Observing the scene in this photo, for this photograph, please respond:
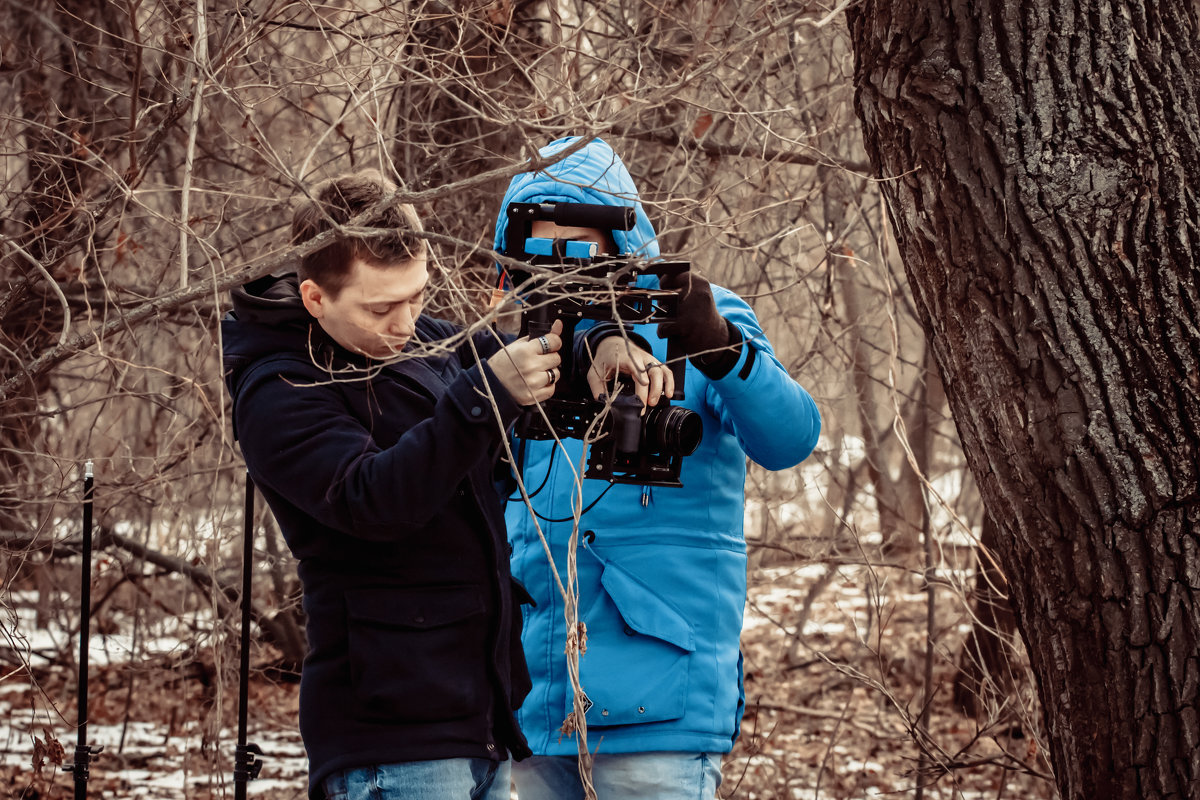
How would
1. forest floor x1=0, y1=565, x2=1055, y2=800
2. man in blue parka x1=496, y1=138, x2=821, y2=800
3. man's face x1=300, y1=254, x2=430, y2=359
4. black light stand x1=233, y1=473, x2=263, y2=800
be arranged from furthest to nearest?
forest floor x1=0, y1=565, x2=1055, y2=800, black light stand x1=233, y1=473, x2=263, y2=800, man in blue parka x1=496, y1=138, x2=821, y2=800, man's face x1=300, y1=254, x2=430, y2=359

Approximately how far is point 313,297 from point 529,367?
0.38m

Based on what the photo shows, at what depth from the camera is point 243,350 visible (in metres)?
1.92

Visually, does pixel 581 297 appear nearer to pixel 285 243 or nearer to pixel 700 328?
pixel 700 328

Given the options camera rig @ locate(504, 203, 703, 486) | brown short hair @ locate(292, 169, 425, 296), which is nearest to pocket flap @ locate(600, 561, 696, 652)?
camera rig @ locate(504, 203, 703, 486)

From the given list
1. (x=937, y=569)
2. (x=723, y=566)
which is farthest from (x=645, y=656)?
(x=937, y=569)

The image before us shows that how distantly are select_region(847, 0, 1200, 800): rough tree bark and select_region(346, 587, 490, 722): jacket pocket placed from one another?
104 centimetres

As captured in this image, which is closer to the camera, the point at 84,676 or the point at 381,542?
the point at 381,542

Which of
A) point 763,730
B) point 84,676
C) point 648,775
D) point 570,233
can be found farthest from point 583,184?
point 763,730

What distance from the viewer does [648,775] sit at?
199 cm

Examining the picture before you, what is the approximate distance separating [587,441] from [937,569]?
2079mm

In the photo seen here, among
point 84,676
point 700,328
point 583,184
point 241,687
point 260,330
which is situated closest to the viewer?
point 260,330

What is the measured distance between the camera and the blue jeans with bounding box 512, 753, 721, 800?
6.52 feet

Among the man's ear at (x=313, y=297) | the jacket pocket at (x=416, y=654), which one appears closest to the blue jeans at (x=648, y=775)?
the jacket pocket at (x=416, y=654)

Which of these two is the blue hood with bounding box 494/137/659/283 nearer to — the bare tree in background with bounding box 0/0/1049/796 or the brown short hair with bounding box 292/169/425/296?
the brown short hair with bounding box 292/169/425/296
